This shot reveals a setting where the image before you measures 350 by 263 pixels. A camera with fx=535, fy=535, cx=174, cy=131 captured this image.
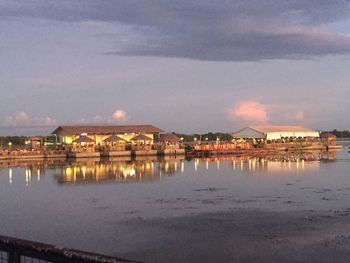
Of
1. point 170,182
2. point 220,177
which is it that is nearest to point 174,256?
point 170,182

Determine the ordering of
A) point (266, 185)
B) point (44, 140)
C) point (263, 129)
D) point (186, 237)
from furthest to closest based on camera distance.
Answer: point (263, 129), point (44, 140), point (266, 185), point (186, 237)

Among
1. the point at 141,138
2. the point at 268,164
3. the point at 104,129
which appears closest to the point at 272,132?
the point at 141,138

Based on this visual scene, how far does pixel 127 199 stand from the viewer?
2359 centimetres

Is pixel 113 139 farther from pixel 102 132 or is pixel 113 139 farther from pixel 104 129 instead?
pixel 104 129

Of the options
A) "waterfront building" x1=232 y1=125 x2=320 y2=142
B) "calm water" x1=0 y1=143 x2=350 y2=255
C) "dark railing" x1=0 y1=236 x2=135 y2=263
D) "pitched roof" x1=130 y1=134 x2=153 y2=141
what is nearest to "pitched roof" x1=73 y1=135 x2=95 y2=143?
"pitched roof" x1=130 y1=134 x2=153 y2=141

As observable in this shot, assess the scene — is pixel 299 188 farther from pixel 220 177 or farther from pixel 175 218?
pixel 175 218

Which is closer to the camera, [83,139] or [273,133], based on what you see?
[83,139]

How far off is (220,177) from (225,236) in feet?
66.9

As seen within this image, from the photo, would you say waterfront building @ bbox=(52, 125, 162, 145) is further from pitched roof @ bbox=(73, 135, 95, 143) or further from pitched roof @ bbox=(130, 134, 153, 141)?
pitched roof @ bbox=(73, 135, 95, 143)

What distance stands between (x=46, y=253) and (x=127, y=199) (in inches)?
762

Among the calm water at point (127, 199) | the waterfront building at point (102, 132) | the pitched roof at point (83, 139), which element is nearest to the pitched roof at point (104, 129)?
the waterfront building at point (102, 132)

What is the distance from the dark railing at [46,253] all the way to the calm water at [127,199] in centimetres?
788

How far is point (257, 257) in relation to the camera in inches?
463

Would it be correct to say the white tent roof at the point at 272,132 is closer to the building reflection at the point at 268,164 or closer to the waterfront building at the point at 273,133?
the waterfront building at the point at 273,133
